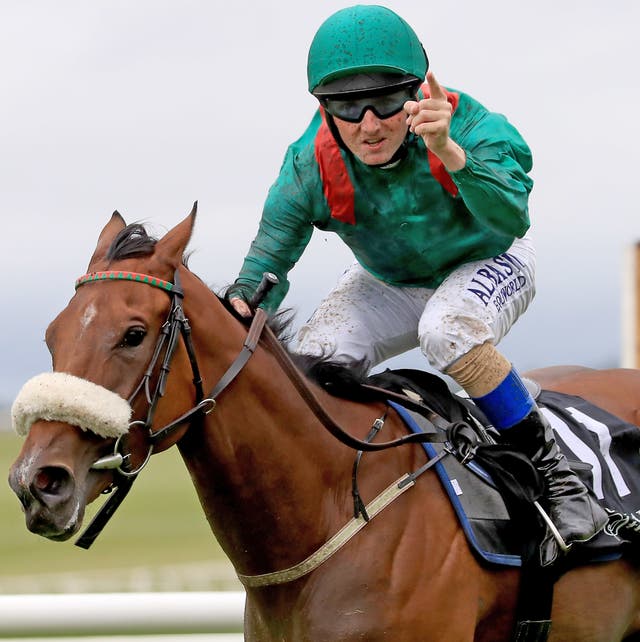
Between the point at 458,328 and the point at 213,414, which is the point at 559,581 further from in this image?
the point at 213,414

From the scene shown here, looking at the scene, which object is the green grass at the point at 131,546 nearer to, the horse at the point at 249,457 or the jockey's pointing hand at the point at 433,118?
the horse at the point at 249,457

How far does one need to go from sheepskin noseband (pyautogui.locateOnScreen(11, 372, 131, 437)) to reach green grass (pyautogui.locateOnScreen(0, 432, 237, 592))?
5.72 m

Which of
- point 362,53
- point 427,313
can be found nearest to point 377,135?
point 362,53

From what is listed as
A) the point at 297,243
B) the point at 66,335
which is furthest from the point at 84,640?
the point at 66,335

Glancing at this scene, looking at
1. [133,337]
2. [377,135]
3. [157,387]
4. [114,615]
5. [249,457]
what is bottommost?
[114,615]

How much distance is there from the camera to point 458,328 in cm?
397

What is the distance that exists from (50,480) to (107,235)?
85 cm

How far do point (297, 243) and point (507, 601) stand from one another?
4.64 ft

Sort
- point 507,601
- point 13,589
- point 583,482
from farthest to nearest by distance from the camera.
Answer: point 13,589 < point 583,482 < point 507,601

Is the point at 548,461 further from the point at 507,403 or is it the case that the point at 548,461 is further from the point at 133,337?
the point at 133,337

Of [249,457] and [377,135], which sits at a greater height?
[377,135]

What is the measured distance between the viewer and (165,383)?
3355 mm

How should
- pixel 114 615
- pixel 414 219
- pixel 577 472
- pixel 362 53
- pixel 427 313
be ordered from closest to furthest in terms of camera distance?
1. pixel 362 53
2. pixel 427 313
3. pixel 414 219
4. pixel 577 472
5. pixel 114 615

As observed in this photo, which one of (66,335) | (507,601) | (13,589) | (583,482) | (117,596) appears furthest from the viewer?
(13,589)
